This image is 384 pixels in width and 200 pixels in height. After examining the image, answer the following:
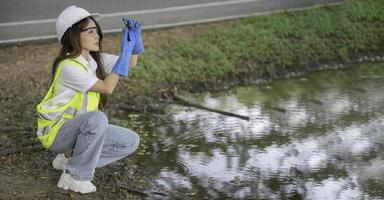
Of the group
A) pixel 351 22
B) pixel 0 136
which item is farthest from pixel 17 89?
pixel 351 22

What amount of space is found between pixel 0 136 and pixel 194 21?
15.2 feet

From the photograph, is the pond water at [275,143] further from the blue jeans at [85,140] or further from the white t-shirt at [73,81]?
the white t-shirt at [73,81]

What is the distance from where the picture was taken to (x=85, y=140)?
4.66m

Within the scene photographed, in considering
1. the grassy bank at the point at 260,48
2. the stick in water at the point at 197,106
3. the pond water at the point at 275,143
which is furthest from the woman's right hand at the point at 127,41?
the grassy bank at the point at 260,48

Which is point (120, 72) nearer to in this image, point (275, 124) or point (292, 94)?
point (275, 124)

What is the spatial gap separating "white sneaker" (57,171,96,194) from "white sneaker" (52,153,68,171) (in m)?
0.29

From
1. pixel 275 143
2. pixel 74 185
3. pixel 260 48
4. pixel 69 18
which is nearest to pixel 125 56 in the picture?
pixel 69 18

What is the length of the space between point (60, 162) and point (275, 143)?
216 cm

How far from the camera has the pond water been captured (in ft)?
17.9

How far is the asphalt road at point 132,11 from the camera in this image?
31.6 feet

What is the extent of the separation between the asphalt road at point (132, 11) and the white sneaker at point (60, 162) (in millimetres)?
4270

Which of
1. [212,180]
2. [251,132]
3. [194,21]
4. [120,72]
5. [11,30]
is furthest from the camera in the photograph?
[194,21]

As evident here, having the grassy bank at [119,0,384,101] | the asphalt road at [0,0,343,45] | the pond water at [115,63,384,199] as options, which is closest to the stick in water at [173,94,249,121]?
the pond water at [115,63,384,199]

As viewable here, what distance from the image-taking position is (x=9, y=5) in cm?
1042
